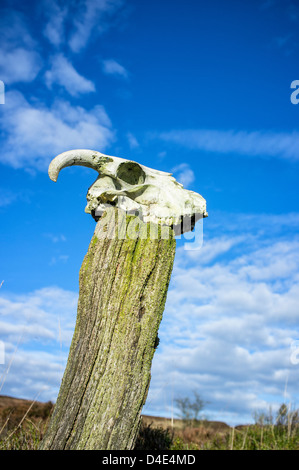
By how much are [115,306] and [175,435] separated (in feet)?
17.7

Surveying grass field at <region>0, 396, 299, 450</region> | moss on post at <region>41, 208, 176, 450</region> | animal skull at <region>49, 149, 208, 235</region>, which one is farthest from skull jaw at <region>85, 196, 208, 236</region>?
grass field at <region>0, 396, 299, 450</region>

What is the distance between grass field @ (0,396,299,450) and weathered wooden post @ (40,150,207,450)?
2883 mm

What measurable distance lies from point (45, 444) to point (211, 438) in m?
5.52

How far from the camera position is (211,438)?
7715 mm

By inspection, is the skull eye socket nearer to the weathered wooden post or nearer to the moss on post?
the weathered wooden post

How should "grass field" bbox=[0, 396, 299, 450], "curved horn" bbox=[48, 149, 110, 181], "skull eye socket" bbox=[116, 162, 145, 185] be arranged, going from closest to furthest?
"curved horn" bbox=[48, 149, 110, 181] < "skull eye socket" bbox=[116, 162, 145, 185] < "grass field" bbox=[0, 396, 299, 450]

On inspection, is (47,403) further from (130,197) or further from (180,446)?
(130,197)

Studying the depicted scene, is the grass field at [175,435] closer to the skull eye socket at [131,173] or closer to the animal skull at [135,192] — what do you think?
the animal skull at [135,192]

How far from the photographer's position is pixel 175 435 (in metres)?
7.56

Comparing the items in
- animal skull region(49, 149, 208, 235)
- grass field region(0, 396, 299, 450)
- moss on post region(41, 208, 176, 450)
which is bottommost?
grass field region(0, 396, 299, 450)

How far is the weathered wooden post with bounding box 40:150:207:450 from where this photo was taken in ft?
10.4

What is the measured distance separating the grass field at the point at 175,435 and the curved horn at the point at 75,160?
3.86 meters

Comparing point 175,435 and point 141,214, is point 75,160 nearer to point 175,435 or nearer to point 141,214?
point 141,214
